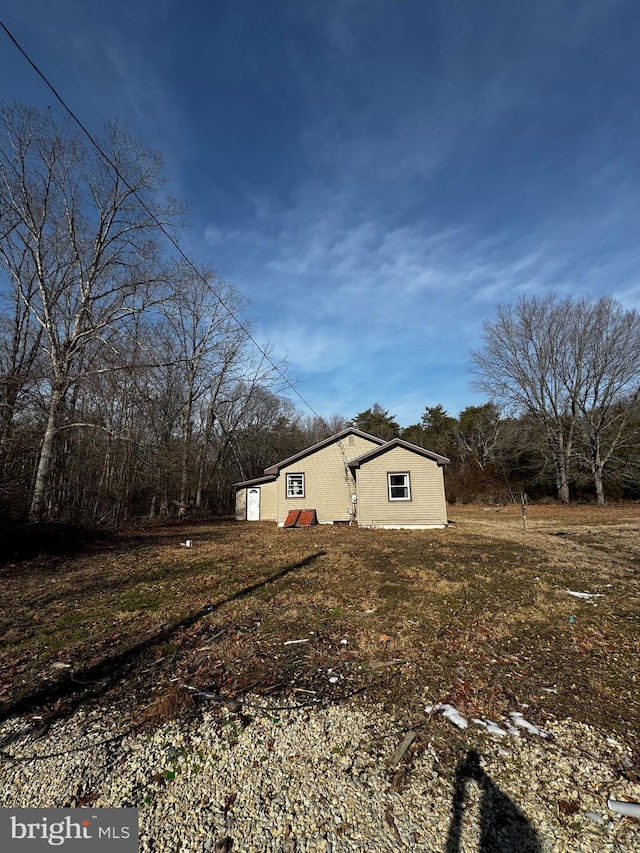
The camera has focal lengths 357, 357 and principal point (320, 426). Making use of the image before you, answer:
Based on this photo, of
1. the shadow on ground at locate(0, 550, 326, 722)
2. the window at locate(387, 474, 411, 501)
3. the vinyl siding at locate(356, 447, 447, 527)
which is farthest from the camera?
the window at locate(387, 474, 411, 501)

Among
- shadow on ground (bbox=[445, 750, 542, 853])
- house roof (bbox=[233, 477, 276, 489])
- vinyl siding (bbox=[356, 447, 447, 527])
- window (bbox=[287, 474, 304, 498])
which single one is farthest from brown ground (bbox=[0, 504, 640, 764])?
house roof (bbox=[233, 477, 276, 489])

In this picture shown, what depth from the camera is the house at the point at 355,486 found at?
14.2 metres

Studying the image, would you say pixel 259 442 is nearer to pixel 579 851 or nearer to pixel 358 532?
pixel 358 532

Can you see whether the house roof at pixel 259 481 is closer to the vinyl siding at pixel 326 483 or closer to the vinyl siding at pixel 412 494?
the vinyl siding at pixel 326 483

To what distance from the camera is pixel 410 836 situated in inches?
77.3

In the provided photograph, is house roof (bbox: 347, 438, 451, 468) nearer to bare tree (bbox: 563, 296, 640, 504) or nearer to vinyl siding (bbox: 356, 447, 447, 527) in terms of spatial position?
vinyl siding (bbox: 356, 447, 447, 527)

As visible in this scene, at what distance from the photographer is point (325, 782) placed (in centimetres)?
232

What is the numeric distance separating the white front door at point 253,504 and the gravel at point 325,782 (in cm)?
1719

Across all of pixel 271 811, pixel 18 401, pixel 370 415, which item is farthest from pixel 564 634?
pixel 370 415

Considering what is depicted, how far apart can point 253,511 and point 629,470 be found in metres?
23.9

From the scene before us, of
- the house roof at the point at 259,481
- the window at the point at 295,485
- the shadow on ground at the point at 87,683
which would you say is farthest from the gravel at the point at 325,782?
the house roof at the point at 259,481

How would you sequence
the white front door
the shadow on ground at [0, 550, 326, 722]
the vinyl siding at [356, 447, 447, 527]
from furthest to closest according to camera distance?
the white front door < the vinyl siding at [356, 447, 447, 527] < the shadow on ground at [0, 550, 326, 722]

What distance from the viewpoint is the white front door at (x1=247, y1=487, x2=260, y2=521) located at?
784 inches

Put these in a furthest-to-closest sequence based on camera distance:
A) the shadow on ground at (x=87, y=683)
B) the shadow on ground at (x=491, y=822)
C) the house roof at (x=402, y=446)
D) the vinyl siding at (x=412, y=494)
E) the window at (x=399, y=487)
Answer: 1. the window at (x=399, y=487)
2. the vinyl siding at (x=412, y=494)
3. the house roof at (x=402, y=446)
4. the shadow on ground at (x=87, y=683)
5. the shadow on ground at (x=491, y=822)
